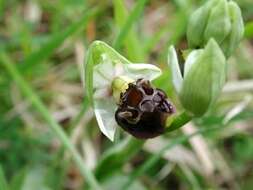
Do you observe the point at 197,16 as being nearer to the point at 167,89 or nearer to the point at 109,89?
the point at 109,89

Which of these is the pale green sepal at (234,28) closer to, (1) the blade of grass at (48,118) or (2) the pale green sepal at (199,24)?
(2) the pale green sepal at (199,24)

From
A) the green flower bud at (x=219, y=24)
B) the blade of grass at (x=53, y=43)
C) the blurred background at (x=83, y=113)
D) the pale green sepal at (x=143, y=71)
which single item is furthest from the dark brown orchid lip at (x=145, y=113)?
the blade of grass at (x=53, y=43)

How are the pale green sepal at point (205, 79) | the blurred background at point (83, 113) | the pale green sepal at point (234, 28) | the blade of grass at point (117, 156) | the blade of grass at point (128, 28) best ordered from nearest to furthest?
the pale green sepal at point (205, 79) → the pale green sepal at point (234, 28) → the blade of grass at point (117, 156) → the blade of grass at point (128, 28) → the blurred background at point (83, 113)

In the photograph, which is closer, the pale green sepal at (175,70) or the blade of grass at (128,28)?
the pale green sepal at (175,70)

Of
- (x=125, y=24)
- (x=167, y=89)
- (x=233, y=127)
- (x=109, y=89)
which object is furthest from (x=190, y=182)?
(x=109, y=89)

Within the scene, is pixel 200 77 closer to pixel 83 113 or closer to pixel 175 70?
pixel 175 70

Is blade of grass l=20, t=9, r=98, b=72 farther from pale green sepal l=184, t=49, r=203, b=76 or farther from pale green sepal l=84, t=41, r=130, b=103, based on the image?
pale green sepal l=184, t=49, r=203, b=76
